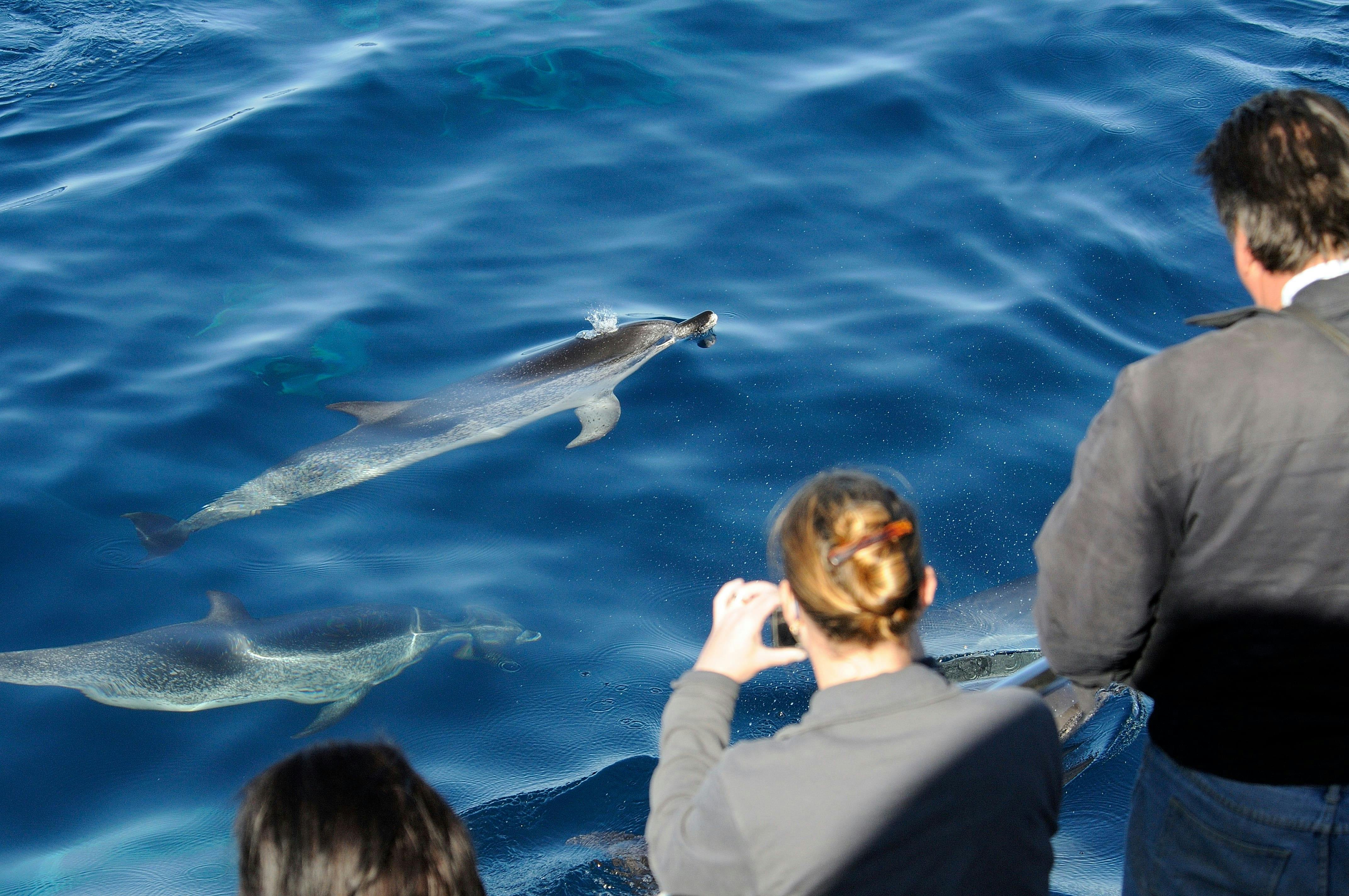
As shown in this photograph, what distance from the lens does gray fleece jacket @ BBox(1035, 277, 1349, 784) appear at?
2176 mm

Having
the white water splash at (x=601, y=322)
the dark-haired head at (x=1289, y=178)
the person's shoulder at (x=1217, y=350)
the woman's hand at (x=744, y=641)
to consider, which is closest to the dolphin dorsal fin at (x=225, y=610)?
the white water splash at (x=601, y=322)

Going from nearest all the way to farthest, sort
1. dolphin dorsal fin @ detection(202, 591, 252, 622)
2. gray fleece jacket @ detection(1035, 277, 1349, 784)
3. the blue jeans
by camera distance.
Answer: gray fleece jacket @ detection(1035, 277, 1349, 784)
the blue jeans
dolphin dorsal fin @ detection(202, 591, 252, 622)

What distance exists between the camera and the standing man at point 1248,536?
86.0 inches

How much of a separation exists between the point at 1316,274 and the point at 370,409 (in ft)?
21.5

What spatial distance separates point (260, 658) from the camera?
580 cm

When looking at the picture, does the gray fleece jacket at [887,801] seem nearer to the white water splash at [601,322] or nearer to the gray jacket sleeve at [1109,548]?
the gray jacket sleeve at [1109,548]

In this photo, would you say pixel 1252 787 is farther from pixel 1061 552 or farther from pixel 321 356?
pixel 321 356

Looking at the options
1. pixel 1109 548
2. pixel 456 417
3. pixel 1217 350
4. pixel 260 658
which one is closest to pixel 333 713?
pixel 260 658

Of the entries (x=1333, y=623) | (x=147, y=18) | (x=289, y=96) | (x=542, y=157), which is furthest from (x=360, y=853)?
(x=147, y=18)

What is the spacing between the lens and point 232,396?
26.3ft

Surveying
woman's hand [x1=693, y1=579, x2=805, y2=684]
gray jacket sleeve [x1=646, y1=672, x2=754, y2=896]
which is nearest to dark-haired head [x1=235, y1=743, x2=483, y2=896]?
gray jacket sleeve [x1=646, y1=672, x2=754, y2=896]

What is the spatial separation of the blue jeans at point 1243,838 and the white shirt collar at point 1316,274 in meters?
1.06

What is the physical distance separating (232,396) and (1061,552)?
23.0 feet

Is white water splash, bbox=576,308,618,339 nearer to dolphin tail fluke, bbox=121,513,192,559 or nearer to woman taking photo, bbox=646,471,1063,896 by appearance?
dolphin tail fluke, bbox=121,513,192,559
